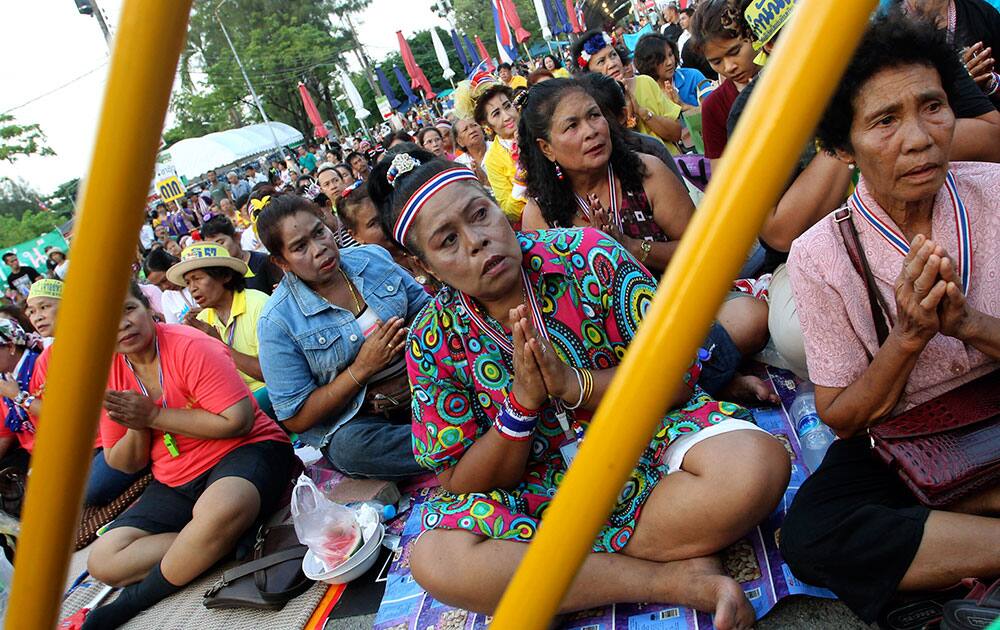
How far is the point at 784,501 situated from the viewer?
2.33m

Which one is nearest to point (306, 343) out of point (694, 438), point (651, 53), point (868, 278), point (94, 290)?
point (694, 438)

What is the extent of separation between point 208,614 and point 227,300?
91.4 inches

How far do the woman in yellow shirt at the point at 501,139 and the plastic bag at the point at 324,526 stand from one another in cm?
246

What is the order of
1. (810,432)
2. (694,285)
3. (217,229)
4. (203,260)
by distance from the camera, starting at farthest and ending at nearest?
(217,229), (203,260), (810,432), (694,285)

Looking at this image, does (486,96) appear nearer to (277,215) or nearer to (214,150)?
(277,215)

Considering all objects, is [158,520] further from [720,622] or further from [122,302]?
[122,302]

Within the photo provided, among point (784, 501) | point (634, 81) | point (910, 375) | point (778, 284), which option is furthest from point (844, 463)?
point (634, 81)

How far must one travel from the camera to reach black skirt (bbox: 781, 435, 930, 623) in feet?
5.55

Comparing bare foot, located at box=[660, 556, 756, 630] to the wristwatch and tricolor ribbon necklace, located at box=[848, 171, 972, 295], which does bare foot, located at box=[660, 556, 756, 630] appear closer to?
tricolor ribbon necklace, located at box=[848, 171, 972, 295]

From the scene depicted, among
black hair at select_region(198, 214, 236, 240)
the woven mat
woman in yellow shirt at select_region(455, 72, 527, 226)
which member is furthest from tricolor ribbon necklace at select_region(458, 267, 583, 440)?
black hair at select_region(198, 214, 236, 240)

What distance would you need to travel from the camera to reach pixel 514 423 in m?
2.06

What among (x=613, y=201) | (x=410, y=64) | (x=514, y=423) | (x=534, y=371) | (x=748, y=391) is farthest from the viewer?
(x=410, y=64)

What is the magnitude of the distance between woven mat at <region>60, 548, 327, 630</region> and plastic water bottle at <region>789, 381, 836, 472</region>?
82.0 inches

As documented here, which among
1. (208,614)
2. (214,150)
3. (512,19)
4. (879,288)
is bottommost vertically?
(208,614)
